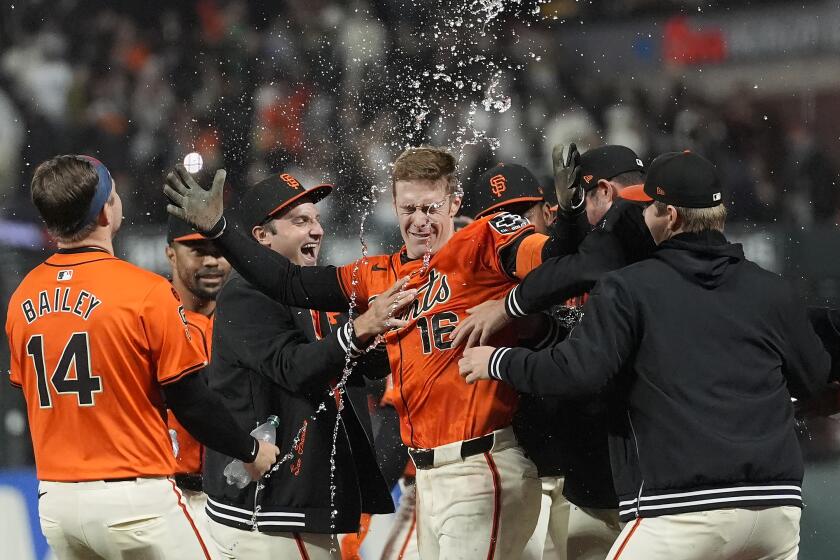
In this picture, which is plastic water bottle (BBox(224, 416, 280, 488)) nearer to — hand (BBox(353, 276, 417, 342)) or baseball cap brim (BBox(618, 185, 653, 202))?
hand (BBox(353, 276, 417, 342))

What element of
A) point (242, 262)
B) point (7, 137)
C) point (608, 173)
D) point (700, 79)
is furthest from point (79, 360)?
point (700, 79)

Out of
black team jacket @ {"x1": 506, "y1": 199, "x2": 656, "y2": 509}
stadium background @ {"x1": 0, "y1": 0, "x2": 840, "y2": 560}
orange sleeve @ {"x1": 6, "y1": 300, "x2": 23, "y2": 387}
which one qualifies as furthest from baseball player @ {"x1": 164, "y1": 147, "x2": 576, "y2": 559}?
stadium background @ {"x1": 0, "y1": 0, "x2": 840, "y2": 560}

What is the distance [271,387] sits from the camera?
4441mm

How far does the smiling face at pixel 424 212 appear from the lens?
13.6 feet

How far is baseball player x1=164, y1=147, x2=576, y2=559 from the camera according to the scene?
3961 mm

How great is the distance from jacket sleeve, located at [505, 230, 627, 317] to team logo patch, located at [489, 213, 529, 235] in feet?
0.82

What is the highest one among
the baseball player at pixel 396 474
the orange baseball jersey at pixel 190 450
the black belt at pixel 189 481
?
the orange baseball jersey at pixel 190 450

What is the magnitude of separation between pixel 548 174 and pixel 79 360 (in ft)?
19.6

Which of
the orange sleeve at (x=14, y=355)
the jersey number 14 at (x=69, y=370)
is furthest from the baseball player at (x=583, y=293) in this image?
the orange sleeve at (x=14, y=355)

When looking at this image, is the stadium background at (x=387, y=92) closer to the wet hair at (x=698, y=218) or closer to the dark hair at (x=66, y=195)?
the dark hair at (x=66, y=195)

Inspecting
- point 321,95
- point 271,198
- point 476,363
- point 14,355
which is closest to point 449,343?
point 476,363

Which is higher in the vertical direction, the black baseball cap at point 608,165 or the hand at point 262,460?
the black baseball cap at point 608,165

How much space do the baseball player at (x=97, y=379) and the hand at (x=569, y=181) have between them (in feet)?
4.33

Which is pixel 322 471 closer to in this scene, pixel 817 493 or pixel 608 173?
pixel 608 173
